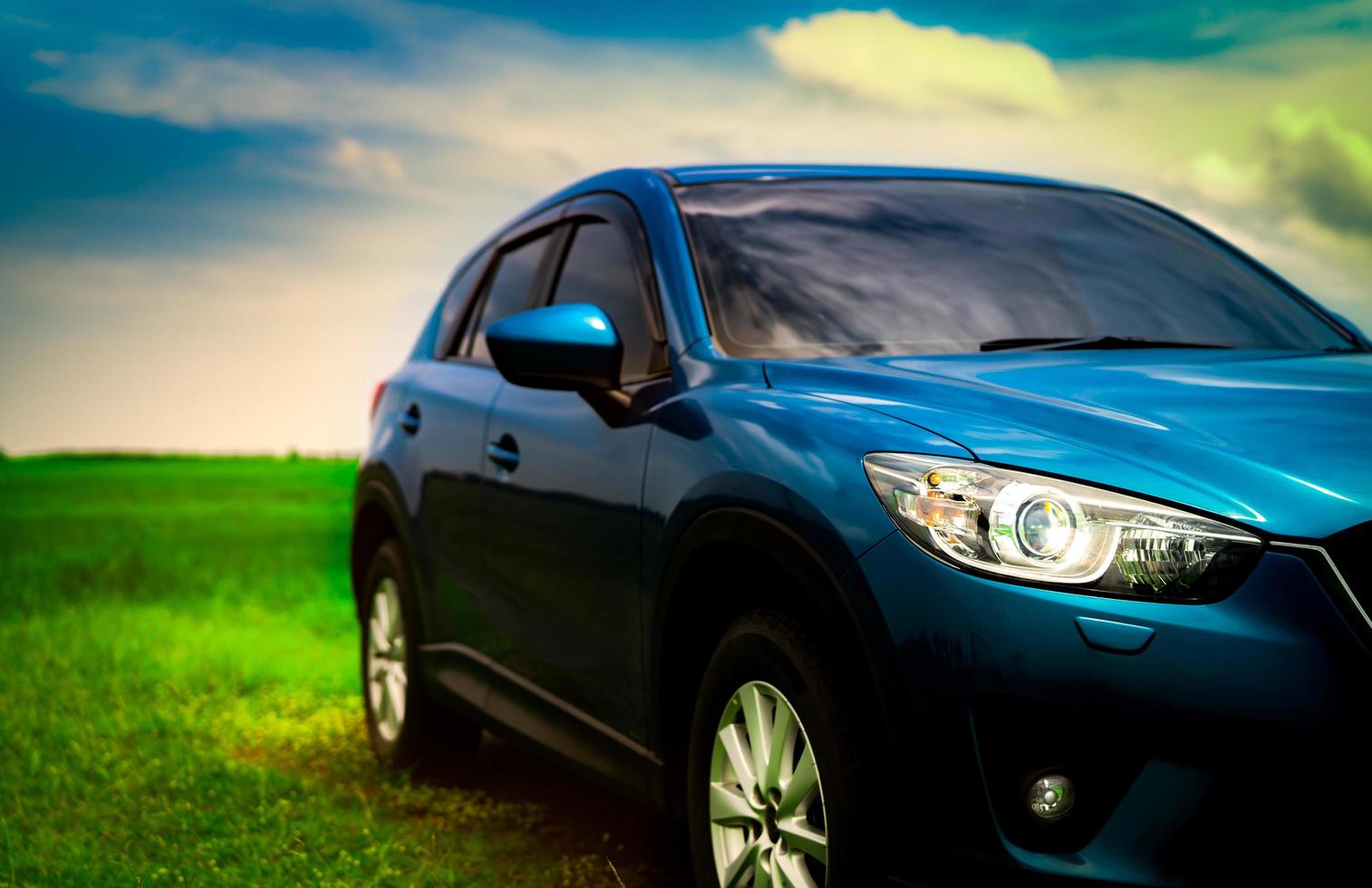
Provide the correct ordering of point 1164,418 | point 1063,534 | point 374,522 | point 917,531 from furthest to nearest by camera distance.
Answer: point 374,522 < point 1164,418 < point 917,531 < point 1063,534

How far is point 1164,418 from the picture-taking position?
268 centimetres

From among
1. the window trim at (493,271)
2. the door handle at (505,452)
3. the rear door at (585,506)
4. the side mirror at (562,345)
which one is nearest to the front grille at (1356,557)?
the rear door at (585,506)

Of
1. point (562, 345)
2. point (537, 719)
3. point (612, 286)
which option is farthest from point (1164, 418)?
point (537, 719)

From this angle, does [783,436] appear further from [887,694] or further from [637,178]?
[637,178]

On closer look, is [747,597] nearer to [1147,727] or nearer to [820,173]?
[1147,727]

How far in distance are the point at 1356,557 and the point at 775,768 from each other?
3.64 feet

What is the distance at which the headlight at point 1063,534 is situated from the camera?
2332 millimetres

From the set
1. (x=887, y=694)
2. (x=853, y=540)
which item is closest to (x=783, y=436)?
(x=853, y=540)

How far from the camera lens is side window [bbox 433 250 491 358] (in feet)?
18.5

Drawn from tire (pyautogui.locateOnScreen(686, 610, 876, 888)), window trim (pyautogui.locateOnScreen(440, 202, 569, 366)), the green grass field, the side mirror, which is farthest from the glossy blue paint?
Answer: window trim (pyautogui.locateOnScreen(440, 202, 569, 366))

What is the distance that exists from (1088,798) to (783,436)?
0.91 meters

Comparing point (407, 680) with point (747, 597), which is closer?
point (747, 597)

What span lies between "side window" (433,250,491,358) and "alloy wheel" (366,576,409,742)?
0.87 meters

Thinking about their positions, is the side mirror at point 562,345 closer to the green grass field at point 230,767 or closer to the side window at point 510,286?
the side window at point 510,286
